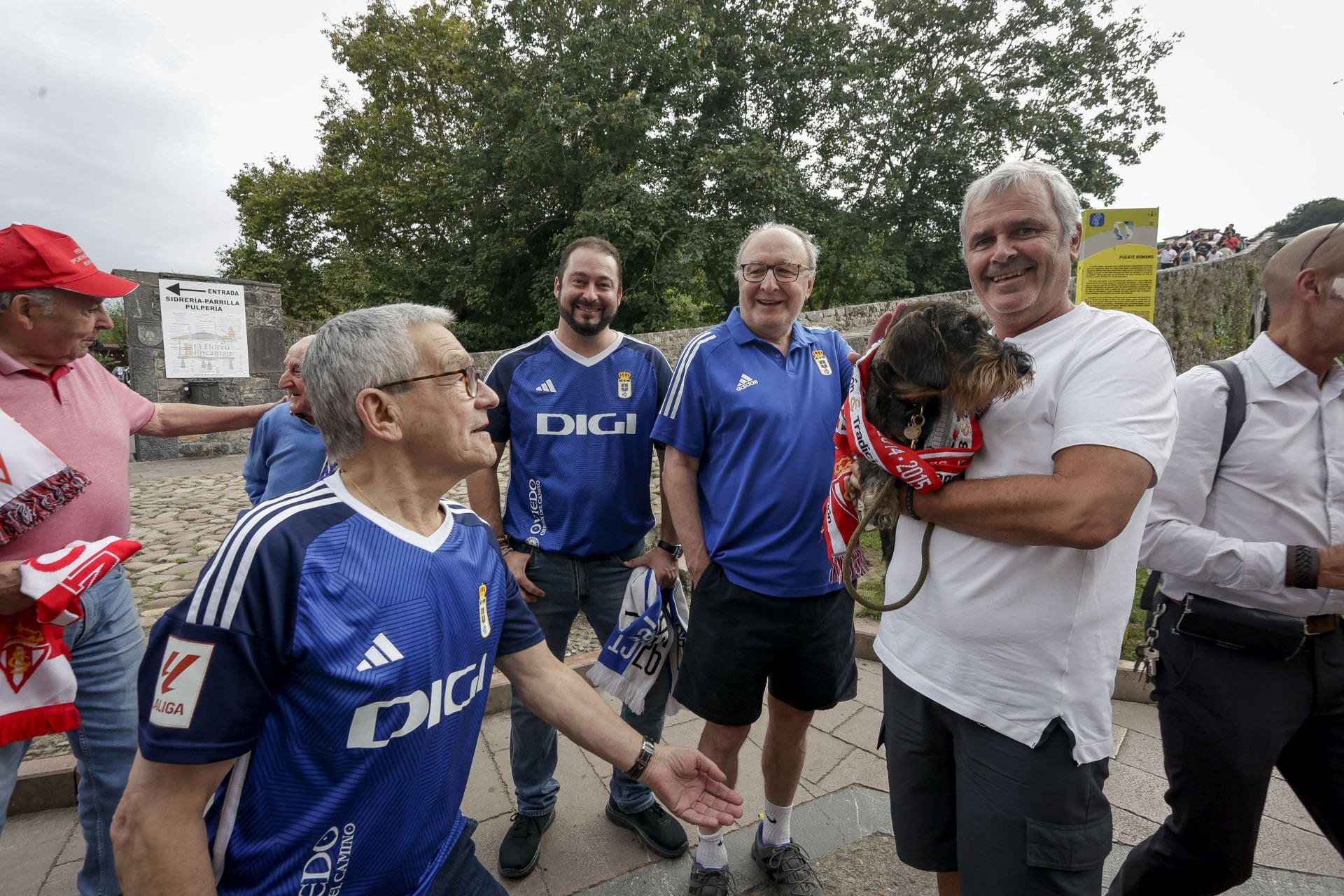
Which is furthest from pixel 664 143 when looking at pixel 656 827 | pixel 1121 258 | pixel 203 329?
pixel 656 827

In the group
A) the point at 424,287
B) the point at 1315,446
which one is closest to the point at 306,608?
the point at 1315,446

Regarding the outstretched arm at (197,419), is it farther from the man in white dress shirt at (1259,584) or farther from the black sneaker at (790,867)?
the man in white dress shirt at (1259,584)

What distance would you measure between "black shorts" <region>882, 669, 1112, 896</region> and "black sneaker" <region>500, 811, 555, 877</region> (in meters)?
1.70

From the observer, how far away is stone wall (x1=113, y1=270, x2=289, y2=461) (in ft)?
35.3

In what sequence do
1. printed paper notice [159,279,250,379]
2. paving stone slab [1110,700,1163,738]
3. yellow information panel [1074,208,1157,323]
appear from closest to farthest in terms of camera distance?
paving stone slab [1110,700,1163,738] → yellow information panel [1074,208,1157,323] → printed paper notice [159,279,250,379]

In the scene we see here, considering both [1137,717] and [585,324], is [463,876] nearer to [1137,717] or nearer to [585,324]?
[585,324]

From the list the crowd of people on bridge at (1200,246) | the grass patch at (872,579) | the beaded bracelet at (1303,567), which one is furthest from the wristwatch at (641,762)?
the crowd of people on bridge at (1200,246)

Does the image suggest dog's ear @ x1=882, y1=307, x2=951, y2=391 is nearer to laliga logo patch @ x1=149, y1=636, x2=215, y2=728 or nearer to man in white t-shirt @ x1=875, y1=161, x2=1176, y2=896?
man in white t-shirt @ x1=875, y1=161, x2=1176, y2=896

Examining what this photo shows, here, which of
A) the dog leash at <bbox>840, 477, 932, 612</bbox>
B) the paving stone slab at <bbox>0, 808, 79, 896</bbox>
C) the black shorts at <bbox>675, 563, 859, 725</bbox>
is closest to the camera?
the dog leash at <bbox>840, 477, 932, 612</bbox>

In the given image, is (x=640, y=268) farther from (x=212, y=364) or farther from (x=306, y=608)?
(x=306, y=608)

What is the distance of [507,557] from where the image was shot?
288 centimetres

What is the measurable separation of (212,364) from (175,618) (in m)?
12.4

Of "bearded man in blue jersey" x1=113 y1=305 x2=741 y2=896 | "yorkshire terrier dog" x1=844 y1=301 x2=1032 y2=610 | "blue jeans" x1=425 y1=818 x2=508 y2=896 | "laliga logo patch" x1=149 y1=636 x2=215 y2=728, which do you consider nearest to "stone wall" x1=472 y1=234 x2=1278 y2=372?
"yorkshire terrier dog" x1=844 y1=301 x2=1032 y2=610

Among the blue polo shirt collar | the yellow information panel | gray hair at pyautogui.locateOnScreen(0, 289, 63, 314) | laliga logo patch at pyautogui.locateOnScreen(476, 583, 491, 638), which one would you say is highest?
the yellow information panel
